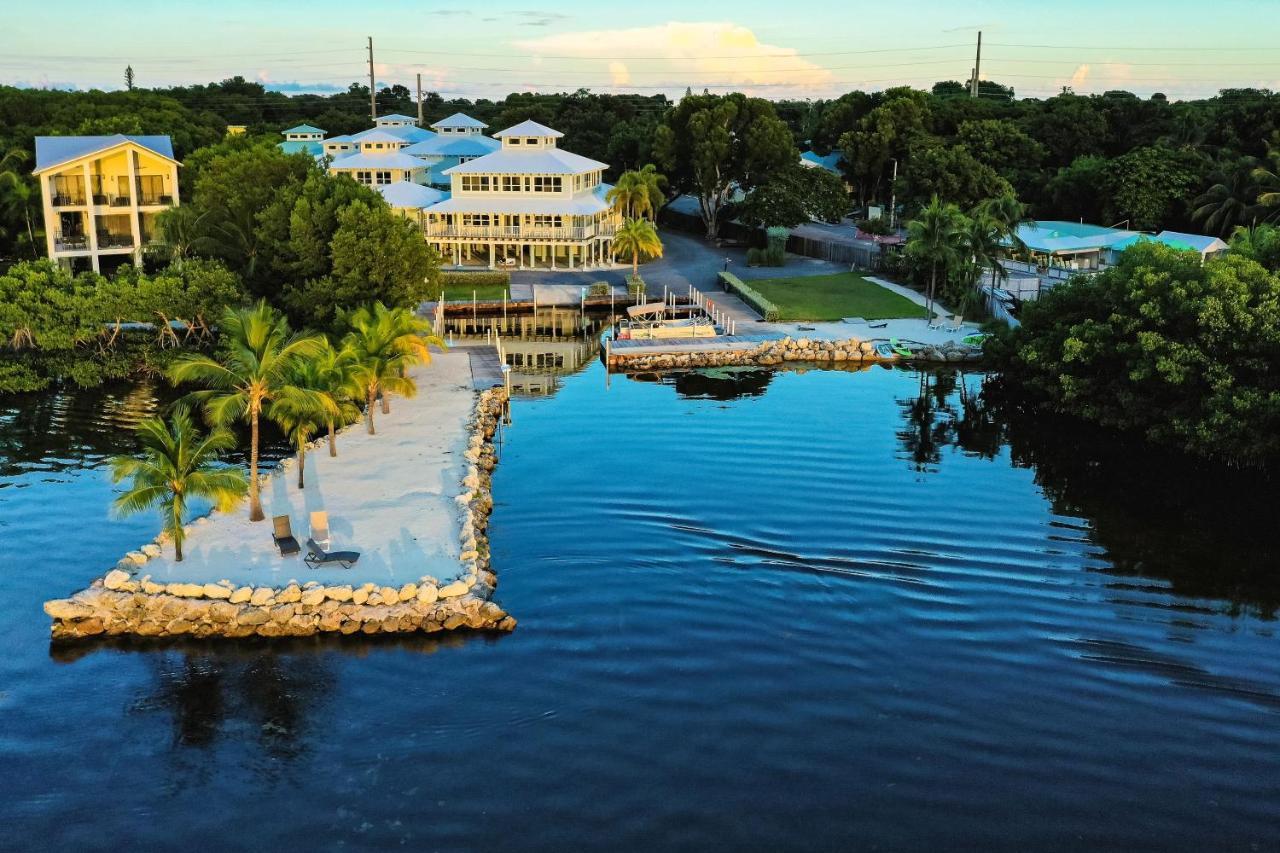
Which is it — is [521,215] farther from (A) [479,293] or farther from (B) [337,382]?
(B) [337,382]

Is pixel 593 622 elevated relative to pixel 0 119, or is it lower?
lower

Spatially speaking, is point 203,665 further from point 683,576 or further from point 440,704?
point 683,576

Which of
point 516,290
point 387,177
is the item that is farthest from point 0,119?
point 516,290

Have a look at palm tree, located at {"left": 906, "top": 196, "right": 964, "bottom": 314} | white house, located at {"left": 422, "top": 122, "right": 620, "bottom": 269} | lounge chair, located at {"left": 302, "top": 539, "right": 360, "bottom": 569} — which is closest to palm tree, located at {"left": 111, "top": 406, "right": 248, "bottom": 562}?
lounge chair, located at {"left": 302, "top": 539, "right": 360, "bottom": 569}

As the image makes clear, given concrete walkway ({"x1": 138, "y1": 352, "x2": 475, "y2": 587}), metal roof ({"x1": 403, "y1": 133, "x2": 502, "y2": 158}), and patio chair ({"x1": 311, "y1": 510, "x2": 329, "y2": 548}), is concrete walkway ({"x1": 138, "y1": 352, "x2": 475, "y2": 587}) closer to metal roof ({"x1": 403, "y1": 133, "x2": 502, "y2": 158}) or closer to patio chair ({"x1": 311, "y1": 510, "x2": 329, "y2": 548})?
patio chair ({"x1": 311, "y1": 510, "x2": 329, "y2": 548})

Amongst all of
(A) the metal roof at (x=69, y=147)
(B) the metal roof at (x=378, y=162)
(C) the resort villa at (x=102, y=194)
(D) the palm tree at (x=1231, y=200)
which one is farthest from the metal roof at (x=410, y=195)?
(D) the palm tree at (x=1231, y=200)

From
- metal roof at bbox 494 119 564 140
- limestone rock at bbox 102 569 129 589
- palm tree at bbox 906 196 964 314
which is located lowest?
limestone rock at bbox 102 569 129 589

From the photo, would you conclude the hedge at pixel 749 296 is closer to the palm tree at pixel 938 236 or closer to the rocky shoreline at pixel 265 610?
the palm tree at pixel 938 236
